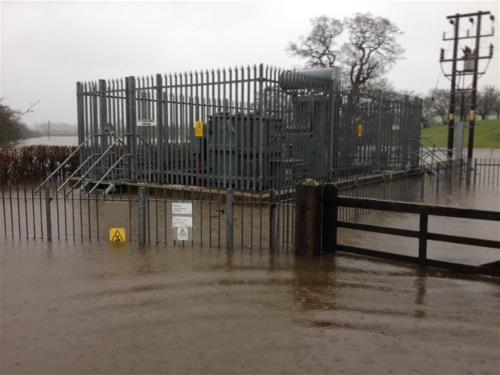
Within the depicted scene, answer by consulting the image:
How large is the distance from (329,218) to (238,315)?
2915mm

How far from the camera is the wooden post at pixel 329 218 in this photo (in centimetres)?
770

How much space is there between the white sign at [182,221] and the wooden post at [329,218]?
6.79ft

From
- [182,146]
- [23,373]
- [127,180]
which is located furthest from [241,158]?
[23,373]

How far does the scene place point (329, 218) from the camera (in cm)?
775

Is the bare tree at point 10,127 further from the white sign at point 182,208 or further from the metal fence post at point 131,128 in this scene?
the white sign at point 182,208

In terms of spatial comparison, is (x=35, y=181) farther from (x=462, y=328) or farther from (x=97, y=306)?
(x=462, y=328)

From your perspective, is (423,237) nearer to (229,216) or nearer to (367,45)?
(229,216)

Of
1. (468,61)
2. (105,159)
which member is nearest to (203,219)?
(105,159)

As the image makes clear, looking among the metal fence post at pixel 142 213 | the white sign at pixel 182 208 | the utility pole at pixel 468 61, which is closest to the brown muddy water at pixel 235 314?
the metal fence post at pixel 142 213

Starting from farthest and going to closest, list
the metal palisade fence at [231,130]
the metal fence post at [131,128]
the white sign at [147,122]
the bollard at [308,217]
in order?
the metal fence post at [131,128] → the white sign at [147,122] → the metal palisade fence at [231,130] → the bollard at [308,217]

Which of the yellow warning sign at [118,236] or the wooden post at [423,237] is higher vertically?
the wooden post at [423,237]

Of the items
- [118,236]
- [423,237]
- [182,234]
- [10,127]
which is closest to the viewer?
[423,237]

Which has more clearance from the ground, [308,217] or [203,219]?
[308,217]

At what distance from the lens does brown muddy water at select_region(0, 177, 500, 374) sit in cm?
428
